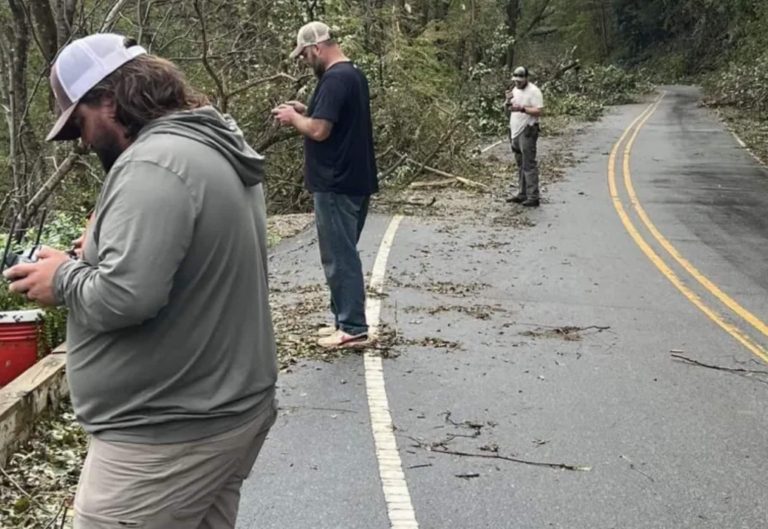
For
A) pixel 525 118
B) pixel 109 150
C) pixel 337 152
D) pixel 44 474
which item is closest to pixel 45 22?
pixel 525 118

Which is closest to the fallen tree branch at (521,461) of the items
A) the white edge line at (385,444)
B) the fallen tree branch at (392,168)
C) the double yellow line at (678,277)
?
the white edge line at (385,444)

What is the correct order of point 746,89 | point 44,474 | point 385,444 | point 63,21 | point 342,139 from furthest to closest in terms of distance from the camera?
point 746,89
point 63,21
point 342,139
point 385,444
point 44,474

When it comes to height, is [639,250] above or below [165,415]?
below

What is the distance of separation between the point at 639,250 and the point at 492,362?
205 inches

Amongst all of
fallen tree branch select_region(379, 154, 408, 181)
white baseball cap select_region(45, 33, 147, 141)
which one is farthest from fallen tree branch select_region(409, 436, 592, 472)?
fallen tree branch select_region(379, 154, 408, 181)

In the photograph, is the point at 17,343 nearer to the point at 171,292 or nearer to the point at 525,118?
the point at 171,292

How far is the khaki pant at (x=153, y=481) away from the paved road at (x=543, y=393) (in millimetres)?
1781

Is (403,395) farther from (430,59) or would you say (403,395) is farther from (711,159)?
(711,159)

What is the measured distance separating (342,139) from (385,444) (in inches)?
80.9

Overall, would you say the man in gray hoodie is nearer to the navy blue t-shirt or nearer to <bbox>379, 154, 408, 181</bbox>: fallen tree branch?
the navy blue t-shirt

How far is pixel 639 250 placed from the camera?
11219 millimetres

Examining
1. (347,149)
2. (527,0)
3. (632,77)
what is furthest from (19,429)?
(527,0)

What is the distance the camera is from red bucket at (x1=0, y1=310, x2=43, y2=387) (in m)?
5.33

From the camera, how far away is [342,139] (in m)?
6.04
